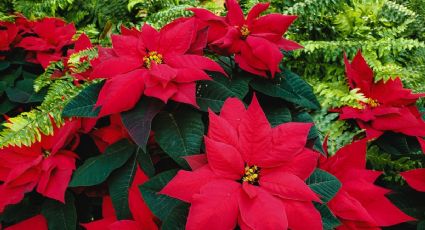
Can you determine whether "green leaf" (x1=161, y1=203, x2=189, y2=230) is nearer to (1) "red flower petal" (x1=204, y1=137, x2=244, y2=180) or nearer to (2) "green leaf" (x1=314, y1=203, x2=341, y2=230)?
(1) "red flower petal" (x1=204, y1=137, x2=244, y2=180)

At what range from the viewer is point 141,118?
76 cm

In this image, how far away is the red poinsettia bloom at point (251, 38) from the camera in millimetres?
865

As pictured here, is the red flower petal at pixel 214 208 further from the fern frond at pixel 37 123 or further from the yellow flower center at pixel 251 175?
the fern frond at pixel 37 123

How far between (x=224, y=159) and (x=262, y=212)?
0.11 meters

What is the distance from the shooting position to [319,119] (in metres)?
1.08

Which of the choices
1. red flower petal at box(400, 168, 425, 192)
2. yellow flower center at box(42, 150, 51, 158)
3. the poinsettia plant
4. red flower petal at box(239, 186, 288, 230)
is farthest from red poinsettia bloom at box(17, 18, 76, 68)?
red flower petal at box(400, 168, 425, 192)

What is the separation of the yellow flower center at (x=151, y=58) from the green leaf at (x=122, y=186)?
0.64 ft

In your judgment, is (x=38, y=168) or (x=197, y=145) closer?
(x=197, y=145)

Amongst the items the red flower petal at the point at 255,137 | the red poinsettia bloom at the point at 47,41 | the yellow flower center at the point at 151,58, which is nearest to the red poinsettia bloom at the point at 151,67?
the yellow flower center at the point at 151,58

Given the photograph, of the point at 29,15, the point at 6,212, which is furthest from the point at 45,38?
the point at 6,212

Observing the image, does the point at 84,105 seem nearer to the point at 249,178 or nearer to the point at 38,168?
the point at 38,168

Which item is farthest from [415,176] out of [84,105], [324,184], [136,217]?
[84,105]

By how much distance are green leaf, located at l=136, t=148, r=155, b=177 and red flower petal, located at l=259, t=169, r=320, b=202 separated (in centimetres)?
24

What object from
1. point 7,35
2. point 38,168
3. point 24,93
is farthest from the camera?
point 7,35
